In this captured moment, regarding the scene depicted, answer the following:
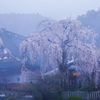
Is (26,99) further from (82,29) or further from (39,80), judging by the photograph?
(82,29)

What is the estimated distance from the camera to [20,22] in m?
53.3

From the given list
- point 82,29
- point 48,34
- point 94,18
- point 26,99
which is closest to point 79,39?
point 82,29

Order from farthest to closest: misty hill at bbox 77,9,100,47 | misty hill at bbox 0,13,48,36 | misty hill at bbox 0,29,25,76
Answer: misty hill at bbox 0,13,48,36 < misty hill at bbox 77,9,100,47 < misty hill at bbox 0,29,25,76

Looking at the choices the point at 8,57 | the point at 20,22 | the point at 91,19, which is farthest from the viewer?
the point at 20,22

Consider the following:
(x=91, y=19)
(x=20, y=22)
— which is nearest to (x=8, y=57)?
(x=91, y=19)

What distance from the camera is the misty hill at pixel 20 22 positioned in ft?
161

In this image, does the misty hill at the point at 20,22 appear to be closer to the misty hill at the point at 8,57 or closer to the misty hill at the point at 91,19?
the misty hill at the point at 91,19

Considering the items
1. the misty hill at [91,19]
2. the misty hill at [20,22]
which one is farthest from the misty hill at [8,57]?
the misty hill at [20,22]

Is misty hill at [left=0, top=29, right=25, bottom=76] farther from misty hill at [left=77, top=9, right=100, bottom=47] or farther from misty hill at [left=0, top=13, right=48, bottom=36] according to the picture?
misty hill at [left=0, top=13, right=48, bottom=36]

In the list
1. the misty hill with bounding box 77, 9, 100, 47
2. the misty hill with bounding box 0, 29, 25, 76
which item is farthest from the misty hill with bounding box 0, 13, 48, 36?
the misty hill with bounding box 0, 29, 25, 76

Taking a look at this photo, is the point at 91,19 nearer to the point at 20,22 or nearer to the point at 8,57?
the point at 8,57

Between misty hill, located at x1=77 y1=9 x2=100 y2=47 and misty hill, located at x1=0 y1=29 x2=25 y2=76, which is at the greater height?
misty hill, located at x1=77 y1=9 x2=100 y2=47

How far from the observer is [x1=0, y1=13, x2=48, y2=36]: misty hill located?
49.1m

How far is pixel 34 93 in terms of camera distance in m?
12.5
